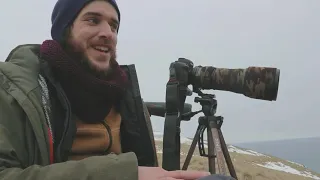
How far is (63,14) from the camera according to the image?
254 cm

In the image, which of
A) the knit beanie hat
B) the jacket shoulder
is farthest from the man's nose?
the jacket shoulder

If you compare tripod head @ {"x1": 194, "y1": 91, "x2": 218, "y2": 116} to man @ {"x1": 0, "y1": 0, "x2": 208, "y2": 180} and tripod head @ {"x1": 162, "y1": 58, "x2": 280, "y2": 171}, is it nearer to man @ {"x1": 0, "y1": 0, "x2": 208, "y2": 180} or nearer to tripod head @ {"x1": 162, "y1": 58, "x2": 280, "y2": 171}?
tripod head @ {"x1": 162, "y1": 58, "x2": 280, "y2": 171}

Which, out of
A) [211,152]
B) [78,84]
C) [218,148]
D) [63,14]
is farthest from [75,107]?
[211,152]

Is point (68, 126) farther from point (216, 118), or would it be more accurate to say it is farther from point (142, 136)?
point (216, 118)

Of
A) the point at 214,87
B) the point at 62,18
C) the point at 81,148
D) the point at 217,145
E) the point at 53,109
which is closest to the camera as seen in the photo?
the point at 53,109

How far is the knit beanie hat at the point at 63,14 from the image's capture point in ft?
8.21

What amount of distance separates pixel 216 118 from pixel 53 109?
5.69 feet

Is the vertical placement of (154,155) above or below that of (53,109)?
below

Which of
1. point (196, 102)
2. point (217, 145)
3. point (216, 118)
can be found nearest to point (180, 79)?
point (196, 102)

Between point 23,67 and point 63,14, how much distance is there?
68cm

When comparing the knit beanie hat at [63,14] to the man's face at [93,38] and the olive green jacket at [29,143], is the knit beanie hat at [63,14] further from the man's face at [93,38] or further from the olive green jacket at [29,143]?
the olive green jacket at [29,143]

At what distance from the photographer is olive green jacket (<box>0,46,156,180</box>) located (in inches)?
55.1

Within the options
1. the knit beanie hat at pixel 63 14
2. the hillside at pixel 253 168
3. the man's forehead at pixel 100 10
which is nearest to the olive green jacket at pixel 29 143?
the knit beanie hat at pixel 63 14

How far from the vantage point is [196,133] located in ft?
11.0
